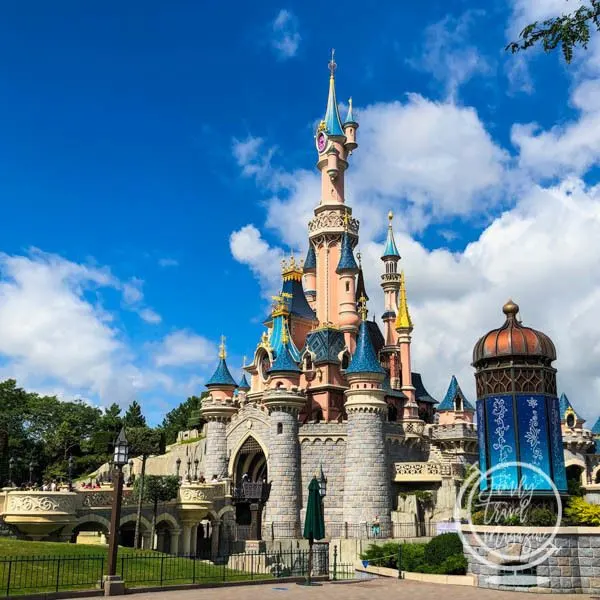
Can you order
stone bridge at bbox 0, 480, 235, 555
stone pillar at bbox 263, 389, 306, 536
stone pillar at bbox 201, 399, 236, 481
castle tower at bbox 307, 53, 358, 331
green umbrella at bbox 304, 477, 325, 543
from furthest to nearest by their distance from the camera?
castle tower at bbox 307, 53, 358, 331, stone pillar at bbox 201, 399, 236, 481, stone pillar at bbox 263, 389, 306, 536, stone bridge at bbox 0, 480, 235, 555, green umbrella at bbox 304, 477, 325, 543

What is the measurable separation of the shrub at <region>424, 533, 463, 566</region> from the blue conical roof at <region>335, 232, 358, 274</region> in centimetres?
2515

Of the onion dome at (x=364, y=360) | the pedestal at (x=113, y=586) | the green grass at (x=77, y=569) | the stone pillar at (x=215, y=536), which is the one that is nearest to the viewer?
the pedestal at (x=113, y=586)

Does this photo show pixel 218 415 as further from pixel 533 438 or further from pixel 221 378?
pixel 533 438

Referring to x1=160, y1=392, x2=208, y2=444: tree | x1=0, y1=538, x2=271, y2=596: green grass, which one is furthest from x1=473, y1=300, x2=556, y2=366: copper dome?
x1=160, y1=392, x2=208, y2=444: tree

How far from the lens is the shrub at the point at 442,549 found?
2205 centimetres

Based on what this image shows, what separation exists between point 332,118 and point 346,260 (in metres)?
11.7

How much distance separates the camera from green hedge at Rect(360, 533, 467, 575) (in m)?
21.5

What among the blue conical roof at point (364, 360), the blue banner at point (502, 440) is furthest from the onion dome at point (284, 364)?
the blue banner at point (502, 440)

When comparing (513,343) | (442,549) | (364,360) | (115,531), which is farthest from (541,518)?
(364,360)

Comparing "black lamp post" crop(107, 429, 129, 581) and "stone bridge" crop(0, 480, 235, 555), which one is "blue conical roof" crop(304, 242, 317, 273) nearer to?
"stone bridge" crop(0, 480, 235, 555)

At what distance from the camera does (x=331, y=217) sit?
163 feet

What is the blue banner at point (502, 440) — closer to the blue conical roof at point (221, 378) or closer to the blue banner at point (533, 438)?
the blue banner at point (533, 438)

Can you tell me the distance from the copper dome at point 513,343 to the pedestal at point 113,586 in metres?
13.7

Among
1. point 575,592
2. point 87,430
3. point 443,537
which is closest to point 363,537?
point 443,537
